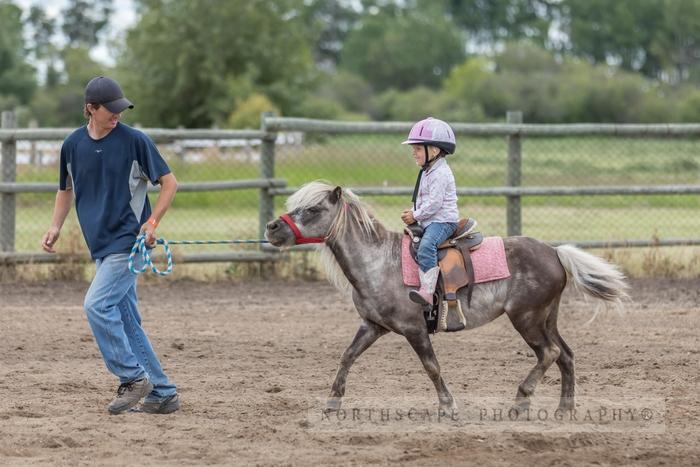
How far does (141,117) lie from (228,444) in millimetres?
38947

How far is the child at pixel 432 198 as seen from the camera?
7000 mm

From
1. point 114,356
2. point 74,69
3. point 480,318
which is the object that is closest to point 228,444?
point 114,356

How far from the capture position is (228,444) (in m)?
6.29

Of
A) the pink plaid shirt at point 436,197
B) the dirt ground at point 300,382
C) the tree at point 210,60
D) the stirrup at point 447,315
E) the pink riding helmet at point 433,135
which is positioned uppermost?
the tree at point 210,60

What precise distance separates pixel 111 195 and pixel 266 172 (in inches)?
262

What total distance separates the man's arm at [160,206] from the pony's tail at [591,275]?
8.20 ft

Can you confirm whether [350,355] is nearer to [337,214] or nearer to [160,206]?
[337,214]

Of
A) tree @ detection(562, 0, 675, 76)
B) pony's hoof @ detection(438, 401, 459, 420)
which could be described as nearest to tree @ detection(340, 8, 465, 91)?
tree @ detection(562, 0, 675, 76)

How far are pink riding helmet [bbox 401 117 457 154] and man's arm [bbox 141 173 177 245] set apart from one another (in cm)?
147

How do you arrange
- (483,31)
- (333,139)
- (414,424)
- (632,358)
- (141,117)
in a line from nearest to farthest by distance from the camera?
(414,424) → (632,358) → (333,139) → (141,117) → (483,31)

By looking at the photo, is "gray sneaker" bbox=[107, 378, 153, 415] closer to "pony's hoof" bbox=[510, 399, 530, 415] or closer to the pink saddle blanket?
the pink saddle blanket

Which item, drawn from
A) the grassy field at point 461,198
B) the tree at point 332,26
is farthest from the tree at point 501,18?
the grassy field at point 461,198

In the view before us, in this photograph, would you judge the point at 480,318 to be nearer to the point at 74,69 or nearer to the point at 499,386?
the point at 499,386

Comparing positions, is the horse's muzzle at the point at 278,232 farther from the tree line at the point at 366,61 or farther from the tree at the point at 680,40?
the tree at the point at 680,40
